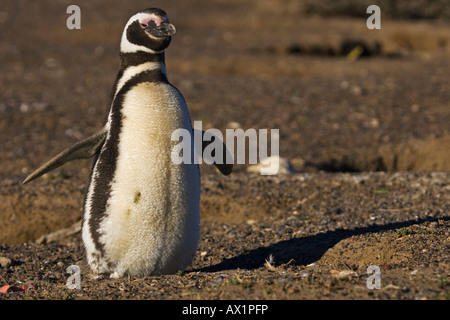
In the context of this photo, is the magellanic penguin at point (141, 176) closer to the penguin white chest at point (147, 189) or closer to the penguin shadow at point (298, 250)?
the penguin white chest at point (147, 189)

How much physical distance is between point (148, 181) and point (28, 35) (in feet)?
36.7

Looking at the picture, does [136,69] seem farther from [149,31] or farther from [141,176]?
[141,176]

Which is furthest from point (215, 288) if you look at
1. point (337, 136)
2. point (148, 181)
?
point (337, 136)

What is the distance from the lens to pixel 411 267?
3.53 metres

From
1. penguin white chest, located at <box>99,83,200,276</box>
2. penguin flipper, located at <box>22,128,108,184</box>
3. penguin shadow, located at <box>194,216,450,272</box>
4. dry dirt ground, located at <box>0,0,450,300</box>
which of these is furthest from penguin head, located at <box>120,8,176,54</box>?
penguin shadow, located at <box>194,216,450,272</box>

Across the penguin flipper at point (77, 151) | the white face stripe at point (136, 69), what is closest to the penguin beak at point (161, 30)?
the white face stripe at point (136, 69)

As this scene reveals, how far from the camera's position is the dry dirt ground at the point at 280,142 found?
369 cm

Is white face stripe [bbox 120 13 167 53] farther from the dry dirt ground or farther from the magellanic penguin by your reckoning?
the dry dirt ground

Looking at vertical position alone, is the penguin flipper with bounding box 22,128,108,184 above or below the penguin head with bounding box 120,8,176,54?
below

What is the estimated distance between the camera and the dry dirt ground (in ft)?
12.1

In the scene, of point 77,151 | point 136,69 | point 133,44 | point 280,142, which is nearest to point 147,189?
point 77,151

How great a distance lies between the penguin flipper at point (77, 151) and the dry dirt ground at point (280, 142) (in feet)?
2.06

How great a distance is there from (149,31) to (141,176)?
763mm

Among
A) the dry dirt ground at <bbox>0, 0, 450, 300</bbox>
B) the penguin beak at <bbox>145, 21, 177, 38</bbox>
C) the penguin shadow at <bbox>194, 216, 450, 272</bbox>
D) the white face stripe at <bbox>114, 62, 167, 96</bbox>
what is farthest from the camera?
the penguin shadow at <bbox>194, 216, 450, 272</bbox>
